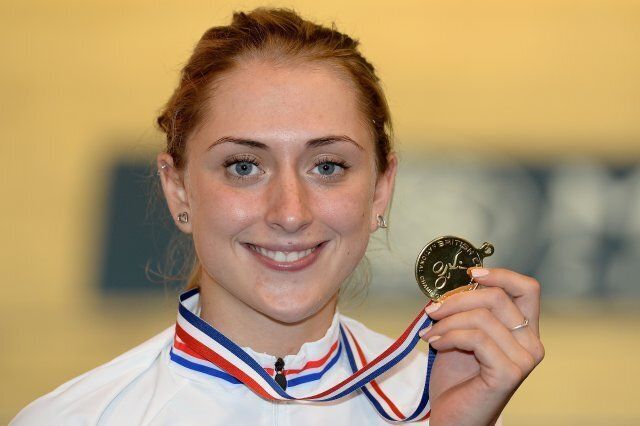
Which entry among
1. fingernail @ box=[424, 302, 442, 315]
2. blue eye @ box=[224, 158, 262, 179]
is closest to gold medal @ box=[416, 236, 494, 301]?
fingernail @ box=[424, 302, 442, 315]

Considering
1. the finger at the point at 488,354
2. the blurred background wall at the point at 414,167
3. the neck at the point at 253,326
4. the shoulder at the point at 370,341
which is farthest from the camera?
the blurred background wall at the point at 414,167

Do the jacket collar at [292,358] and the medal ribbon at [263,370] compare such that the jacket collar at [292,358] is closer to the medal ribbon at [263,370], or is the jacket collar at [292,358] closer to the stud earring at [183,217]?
the medal ribbon at [263,370]

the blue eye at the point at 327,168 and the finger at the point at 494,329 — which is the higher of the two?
the blue eye at the point at 327,168

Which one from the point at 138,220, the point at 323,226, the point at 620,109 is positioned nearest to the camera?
the point at 323,226

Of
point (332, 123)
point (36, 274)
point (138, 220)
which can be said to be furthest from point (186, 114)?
point (36, 274)

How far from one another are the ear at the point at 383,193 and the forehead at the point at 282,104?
0.14 metres

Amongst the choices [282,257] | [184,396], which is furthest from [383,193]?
[184,396]

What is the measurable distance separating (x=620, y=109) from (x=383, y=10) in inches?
40.8

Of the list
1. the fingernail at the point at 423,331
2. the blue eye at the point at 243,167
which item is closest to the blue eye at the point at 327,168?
the blue eye at the point at 243,167

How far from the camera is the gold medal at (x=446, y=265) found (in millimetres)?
1834

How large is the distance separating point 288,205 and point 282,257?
12cm

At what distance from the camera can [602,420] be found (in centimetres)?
384

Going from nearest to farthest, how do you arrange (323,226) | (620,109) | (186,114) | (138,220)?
(323,226) < (186,114) < (138,220) < (620,109)

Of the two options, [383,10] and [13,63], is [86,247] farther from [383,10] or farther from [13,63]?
[383,10]
